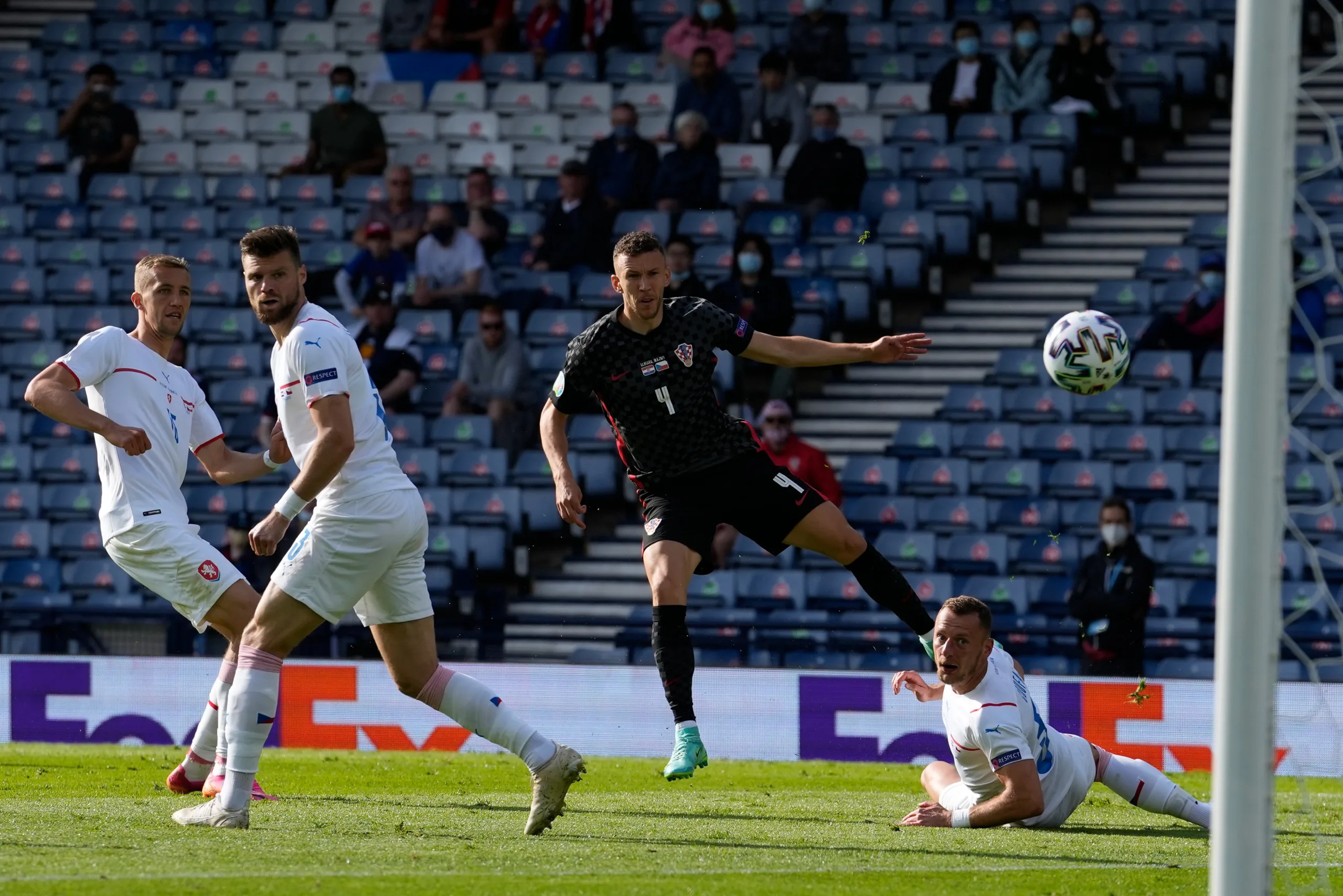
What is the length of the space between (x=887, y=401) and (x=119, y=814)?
1059 centimetres

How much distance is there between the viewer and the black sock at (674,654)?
24.5 ft

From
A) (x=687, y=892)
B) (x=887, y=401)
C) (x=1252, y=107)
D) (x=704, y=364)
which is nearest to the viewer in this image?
(x=1252, y=107)

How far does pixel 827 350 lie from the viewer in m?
7.48

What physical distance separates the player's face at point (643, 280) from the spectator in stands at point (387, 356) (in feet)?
27.3

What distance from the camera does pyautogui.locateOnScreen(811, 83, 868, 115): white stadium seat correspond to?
1786cm

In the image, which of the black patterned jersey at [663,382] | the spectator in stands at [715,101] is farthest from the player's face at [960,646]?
the spectator in stands at [715,101]

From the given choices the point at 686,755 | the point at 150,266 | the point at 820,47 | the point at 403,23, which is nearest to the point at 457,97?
the point at 403,23

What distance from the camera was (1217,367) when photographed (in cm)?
1509

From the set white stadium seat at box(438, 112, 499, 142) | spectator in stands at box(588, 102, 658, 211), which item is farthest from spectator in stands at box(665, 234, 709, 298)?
white stadium seat at box(438, 112, 499, 142)

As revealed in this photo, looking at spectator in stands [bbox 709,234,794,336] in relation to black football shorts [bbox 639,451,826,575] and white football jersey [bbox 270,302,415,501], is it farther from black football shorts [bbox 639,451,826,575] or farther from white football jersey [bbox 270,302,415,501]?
white football jersey [bbox 270,302,415,501]

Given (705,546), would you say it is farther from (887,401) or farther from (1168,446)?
(887,401)

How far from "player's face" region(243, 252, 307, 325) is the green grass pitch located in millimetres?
1877

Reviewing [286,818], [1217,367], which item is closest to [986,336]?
[1217,367]

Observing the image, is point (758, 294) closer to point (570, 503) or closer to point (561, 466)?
point (561, 466)
